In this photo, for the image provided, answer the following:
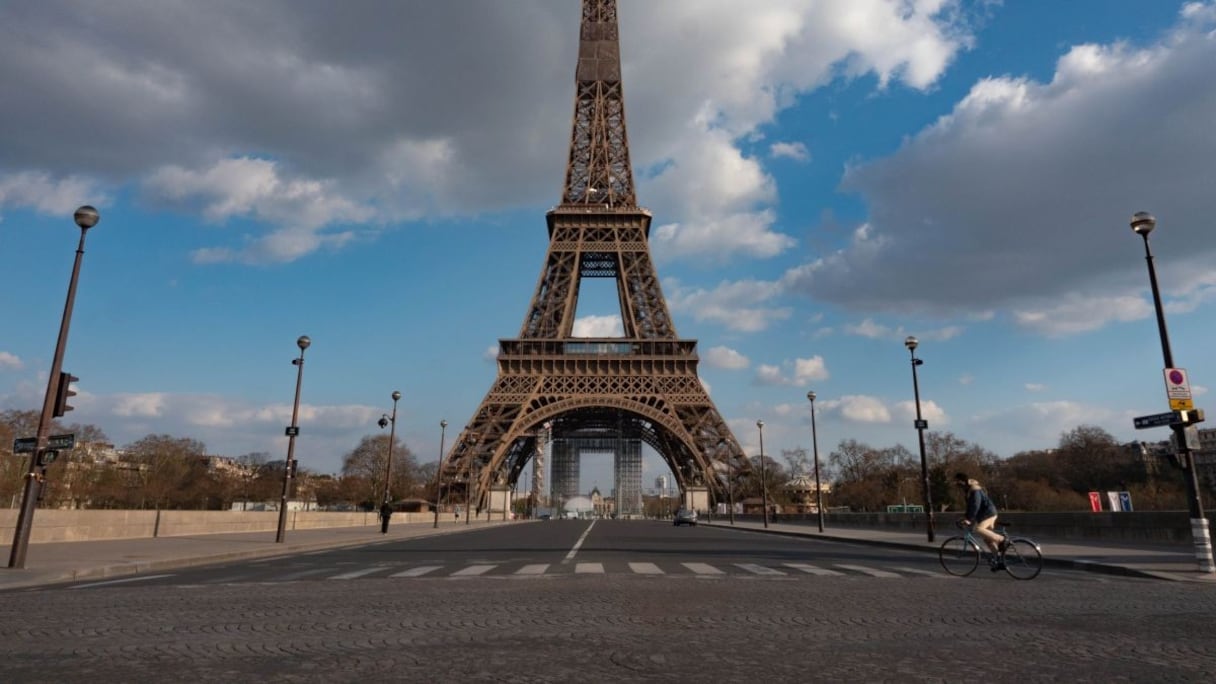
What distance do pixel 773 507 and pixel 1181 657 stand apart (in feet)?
186

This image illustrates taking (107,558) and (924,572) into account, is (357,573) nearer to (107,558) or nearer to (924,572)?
(107,558)

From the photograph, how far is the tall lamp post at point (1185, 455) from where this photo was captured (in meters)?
12.4

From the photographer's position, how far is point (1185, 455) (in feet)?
43.2

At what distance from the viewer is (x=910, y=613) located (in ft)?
26.1

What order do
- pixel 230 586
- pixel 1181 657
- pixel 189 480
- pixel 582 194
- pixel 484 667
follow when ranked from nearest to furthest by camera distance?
pixel 484 667 → pixel 1181 657 → pixel 230 586 → pixel 582 194 → pixel 189 480

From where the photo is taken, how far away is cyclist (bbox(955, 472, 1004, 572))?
12.0 m

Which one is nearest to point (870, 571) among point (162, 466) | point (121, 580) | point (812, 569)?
point (812, 569)

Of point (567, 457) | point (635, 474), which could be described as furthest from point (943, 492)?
point (567, 457)

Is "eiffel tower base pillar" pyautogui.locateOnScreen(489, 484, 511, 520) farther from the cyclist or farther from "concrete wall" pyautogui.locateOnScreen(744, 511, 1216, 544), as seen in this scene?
the cyclist

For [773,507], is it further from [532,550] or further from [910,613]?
[910,613]

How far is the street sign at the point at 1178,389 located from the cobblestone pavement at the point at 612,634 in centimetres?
442

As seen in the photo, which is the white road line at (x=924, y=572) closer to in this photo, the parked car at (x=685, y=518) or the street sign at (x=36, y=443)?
the street sign at (x=36, y=443)

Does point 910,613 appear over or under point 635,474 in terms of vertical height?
under

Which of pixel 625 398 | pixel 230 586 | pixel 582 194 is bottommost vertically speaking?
pixel 230 586
